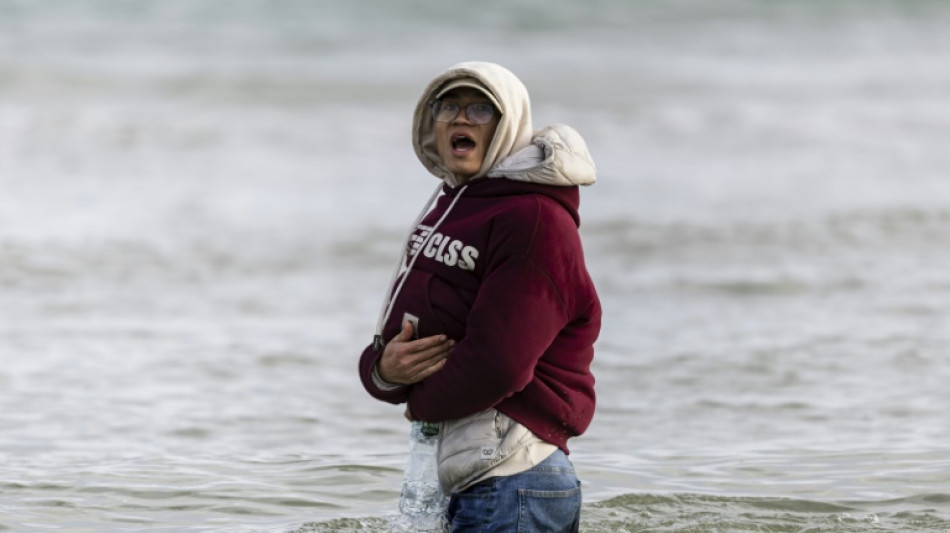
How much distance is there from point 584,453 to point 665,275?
6.60 metres

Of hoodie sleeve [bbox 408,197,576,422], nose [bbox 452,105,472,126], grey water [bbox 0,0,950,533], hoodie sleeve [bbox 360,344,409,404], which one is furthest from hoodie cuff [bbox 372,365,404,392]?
grey water [bbox 0,0,950,533]

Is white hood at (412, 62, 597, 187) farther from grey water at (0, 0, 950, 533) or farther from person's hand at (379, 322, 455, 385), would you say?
grey water at (0, 0, 950, 533)

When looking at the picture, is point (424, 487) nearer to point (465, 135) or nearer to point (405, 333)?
point (405, 333)

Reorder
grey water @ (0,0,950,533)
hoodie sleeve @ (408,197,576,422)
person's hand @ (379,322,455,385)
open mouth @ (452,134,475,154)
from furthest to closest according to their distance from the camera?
grey water @ (0,0,950,533), open mouth @ (452,134,475,154), person's hand @ (379,322,455,385), hoodie sleeve @ (408,197,576,422)

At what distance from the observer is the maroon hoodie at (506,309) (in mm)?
3695

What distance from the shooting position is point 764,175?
20.2m

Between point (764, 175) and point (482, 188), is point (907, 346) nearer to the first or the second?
point (482, 188)

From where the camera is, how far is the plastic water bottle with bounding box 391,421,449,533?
3973 mm

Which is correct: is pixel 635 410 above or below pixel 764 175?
below

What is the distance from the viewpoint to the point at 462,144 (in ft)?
13.0

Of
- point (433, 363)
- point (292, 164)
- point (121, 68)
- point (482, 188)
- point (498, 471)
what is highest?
point (121, 68)

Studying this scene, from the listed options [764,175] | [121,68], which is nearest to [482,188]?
[764,175]

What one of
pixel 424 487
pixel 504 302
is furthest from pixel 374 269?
pixel 504 302

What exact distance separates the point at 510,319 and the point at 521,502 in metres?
0.51
